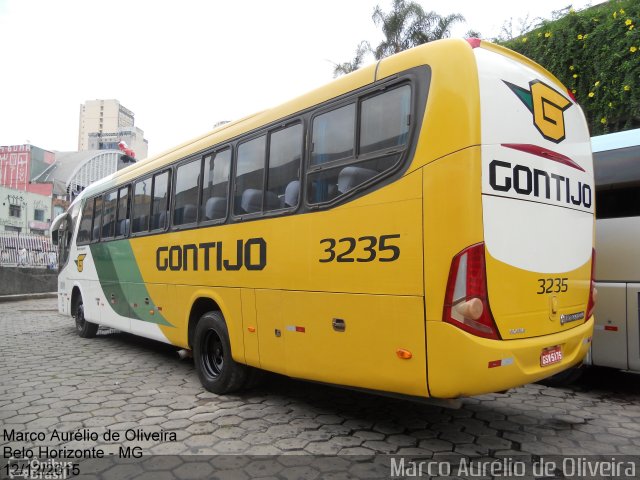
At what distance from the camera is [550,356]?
3434 mm

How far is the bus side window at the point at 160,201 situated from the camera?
6.41 meters

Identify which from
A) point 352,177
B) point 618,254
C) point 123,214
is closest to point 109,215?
point 123,214

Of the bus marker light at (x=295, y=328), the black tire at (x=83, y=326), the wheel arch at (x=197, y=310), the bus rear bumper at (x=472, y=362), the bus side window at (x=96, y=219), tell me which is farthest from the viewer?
the black tire at (x=83, y=326)

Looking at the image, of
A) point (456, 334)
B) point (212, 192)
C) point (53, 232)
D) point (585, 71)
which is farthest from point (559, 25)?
point (53, 232)

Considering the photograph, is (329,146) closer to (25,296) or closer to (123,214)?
(123,214)

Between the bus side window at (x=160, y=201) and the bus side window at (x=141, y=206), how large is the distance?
195 millimetres

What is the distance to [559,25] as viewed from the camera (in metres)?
10.2

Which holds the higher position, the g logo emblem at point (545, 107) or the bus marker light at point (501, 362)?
the g logo emblem at point (545, 107)

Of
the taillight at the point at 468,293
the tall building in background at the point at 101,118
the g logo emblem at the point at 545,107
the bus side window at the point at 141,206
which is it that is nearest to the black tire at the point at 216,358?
the bus side window at the point at 141,206

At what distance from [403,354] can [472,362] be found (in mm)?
495

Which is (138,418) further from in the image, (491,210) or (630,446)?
(630,446)

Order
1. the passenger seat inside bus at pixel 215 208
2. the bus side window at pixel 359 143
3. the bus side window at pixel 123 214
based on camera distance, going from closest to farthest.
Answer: the bus side window at pixel 359 143, the passenger seat inside bus at pixel 215 208, the bus side window at pixel 123 214

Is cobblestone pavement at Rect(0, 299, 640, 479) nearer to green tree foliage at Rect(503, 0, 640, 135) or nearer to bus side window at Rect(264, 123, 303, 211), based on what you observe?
bus side window at Rect(264, 123, 303, 211)

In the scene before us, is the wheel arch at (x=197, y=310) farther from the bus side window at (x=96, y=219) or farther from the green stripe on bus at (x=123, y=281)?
the bus side window at (x=96, y=219)
